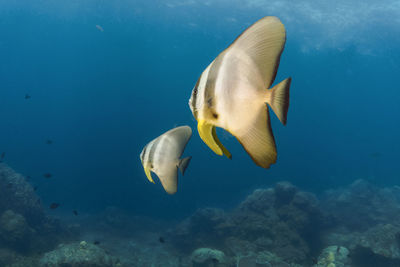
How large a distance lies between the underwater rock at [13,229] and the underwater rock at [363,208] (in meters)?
16.5

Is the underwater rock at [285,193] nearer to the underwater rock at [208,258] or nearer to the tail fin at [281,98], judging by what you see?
the underwater rock at [208,258]

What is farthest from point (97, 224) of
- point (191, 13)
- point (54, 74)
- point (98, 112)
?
point (54, 74)

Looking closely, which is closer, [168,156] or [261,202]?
[168,156]

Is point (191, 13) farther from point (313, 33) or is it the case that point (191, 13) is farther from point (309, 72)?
point (309, 72)

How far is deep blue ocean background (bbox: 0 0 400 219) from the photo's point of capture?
1420 inches

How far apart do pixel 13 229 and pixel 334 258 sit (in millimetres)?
13071

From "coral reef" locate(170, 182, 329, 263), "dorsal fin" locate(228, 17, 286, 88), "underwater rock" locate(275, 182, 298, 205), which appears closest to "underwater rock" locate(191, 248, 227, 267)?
"coral reef" locate(170, 182, 329, 263)

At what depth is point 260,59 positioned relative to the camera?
2.54 ft

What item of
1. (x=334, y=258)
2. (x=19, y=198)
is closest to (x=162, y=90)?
(x=19, y=198)

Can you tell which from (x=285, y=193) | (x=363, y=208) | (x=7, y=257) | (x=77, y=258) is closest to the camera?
(x=77, y=258)

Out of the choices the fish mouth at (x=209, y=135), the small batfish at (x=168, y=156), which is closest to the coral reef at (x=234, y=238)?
the small batfish at (x=168, y=156)

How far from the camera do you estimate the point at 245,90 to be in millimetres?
769

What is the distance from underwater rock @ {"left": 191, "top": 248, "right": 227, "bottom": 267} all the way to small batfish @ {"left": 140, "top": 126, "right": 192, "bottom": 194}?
26.0 feet

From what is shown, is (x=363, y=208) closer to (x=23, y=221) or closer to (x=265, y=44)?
(x=23, y=221)
